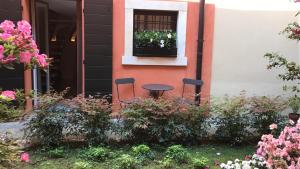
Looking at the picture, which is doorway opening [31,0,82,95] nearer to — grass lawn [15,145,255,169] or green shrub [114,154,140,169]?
grass lawn [15,145,255,169]

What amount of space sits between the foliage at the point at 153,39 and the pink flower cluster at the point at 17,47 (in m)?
3.53

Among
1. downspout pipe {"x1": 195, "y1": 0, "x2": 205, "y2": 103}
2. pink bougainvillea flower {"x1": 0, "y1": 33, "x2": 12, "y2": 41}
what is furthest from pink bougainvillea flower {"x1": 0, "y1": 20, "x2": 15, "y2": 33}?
downspout pipe {"x1": 195, "y1": 0, "x2": 205, "y2": 103}

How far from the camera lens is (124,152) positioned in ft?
15.0

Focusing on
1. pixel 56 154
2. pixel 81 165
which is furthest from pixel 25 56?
pixel 56 154

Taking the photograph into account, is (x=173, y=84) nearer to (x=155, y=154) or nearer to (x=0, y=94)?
(x=155, y=154)

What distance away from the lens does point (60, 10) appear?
29.1 ft

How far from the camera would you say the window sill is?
638 centimetres

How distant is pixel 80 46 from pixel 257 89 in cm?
380

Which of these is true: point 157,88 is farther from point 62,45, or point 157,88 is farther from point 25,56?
point 62,45

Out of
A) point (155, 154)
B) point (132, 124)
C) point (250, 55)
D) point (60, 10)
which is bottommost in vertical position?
point (155, 154)

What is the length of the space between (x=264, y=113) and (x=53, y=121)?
10.4ft

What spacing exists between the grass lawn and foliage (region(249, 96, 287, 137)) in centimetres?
36

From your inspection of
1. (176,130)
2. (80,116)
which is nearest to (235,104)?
(176,130)

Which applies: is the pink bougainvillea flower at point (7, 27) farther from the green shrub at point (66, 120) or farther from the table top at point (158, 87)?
the table top at point (158, 87)
